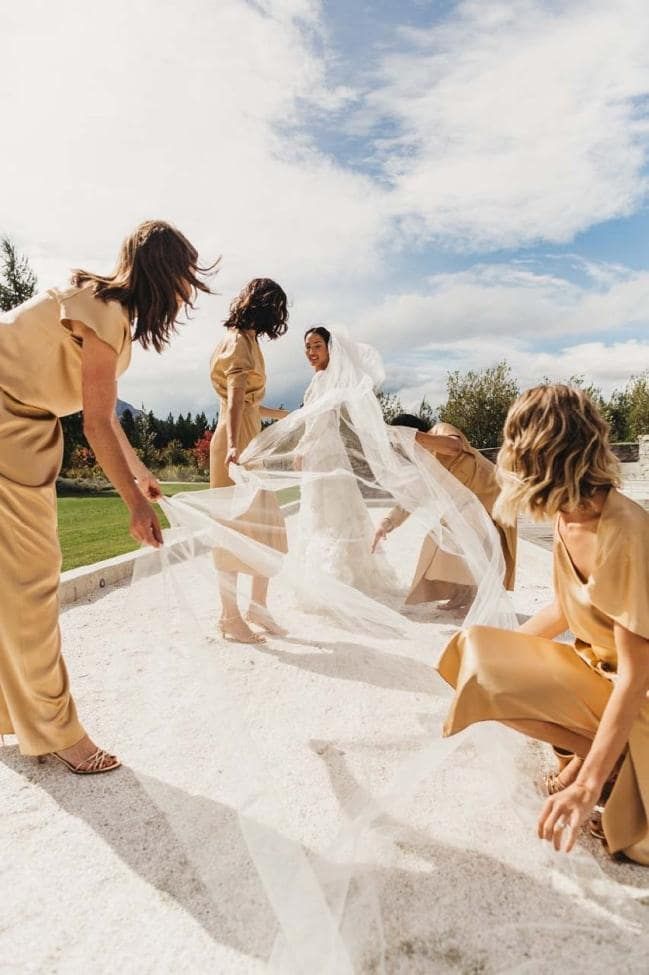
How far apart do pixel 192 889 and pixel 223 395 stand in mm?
3209

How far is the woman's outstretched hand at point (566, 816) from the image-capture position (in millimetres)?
1838

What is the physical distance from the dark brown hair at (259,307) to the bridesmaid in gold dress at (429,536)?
1076 mm

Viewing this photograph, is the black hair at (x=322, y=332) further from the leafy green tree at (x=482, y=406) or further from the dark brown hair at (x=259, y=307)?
the leafy green tree at (x=482, y=406)

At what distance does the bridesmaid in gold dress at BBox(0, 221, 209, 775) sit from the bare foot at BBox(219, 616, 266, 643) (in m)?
0.74

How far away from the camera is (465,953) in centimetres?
176

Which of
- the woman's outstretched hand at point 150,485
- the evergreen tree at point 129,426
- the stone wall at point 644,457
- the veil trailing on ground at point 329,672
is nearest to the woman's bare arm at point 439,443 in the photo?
the veil trailing on ground at point 329,672

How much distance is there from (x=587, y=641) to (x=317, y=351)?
3.34 m

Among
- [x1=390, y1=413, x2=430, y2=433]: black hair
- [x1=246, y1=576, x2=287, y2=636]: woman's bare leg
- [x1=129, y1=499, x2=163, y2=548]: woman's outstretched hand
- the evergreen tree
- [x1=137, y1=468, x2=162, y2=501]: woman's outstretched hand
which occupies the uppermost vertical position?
the evergreen tree

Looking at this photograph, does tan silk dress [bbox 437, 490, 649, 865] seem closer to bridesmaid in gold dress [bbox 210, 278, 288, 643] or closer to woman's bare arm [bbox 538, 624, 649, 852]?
woman's bare arm [bbox 538, 624, 649, 852]

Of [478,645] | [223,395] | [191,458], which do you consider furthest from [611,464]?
[191,458]

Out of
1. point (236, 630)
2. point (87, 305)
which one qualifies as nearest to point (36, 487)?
point (87, 305)

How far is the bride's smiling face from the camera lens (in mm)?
5070

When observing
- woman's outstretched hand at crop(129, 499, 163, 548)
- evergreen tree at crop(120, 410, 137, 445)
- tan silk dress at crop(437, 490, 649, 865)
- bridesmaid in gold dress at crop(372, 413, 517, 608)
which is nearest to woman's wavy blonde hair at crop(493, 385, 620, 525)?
tan silk dress at crop(437, 490, 649, 865)

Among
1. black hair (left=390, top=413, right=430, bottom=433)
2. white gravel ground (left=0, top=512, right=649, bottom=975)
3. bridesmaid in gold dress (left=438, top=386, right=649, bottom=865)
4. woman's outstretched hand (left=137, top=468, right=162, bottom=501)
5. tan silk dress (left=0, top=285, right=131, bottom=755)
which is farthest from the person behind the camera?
black hair (left=390, top=413, right=430, bottom=433)
